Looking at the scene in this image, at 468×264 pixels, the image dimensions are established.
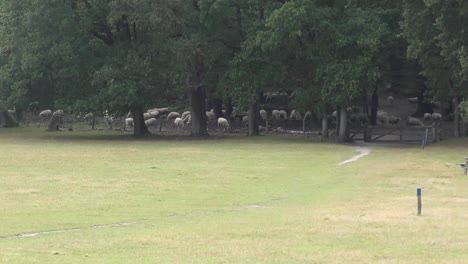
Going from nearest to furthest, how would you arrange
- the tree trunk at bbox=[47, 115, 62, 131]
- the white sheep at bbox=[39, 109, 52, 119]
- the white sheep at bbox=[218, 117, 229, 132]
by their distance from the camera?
1. the white sheep at bbox=[218, 117, 229, 132]
2. the tree trunk at bbox=[47, 115, 62, 131]
3. the white sheep at bbox=[39, 109, 52, 119]

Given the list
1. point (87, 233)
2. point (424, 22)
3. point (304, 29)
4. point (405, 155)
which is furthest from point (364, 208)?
point (304, 29)

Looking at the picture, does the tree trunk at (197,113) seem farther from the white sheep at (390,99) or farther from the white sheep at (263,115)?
the white sheep at (390,99)

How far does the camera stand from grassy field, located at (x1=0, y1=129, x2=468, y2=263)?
12844mm

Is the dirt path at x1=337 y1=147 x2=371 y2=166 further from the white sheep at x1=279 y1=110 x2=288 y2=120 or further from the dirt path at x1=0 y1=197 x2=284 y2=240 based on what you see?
the white sheep at x1=279 y1=110 x2=288 y2=120

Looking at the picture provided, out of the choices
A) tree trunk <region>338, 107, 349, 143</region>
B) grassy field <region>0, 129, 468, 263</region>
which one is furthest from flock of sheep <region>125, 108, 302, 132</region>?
grassy field <region>0, 129, 468, 263</region>

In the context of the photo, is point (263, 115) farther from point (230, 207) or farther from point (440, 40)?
point (230, 207)

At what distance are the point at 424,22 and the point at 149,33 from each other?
18526mm

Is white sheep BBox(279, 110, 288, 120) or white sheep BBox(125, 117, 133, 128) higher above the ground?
white sheep BBox(279, 110, 288, 120)

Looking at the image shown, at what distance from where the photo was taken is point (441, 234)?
48.2 ft

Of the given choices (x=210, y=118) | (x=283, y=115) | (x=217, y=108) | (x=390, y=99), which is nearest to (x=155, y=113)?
(x=210, y=118)

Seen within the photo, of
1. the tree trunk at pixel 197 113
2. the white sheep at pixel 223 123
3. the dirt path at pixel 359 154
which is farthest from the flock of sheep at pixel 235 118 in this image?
the dirt path at pixel 359 154

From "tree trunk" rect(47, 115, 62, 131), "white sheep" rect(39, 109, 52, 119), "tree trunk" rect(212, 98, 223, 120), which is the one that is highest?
"tree trunk" rect(212, 98, 223, 120)

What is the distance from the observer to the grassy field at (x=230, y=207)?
1284cm

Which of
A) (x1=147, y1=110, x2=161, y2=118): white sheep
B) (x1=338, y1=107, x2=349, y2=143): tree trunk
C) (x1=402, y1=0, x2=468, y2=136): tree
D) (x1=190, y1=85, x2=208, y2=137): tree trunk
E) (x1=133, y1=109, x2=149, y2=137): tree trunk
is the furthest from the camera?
(x1=147, y1=110, x2=161, y2=118): white sheep
